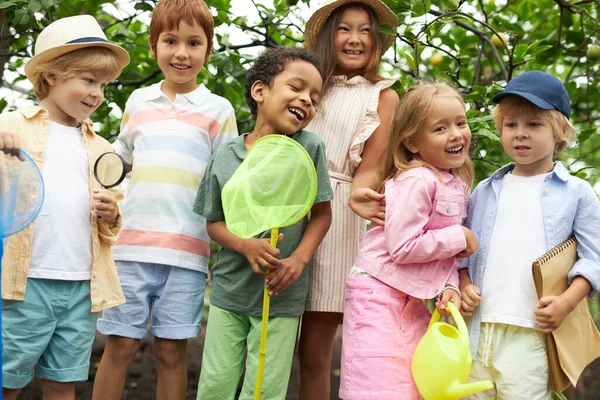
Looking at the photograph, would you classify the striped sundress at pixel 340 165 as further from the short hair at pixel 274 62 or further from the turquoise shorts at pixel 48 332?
the turquoise shorts at pixel 48 332

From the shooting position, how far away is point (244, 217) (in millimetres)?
2033

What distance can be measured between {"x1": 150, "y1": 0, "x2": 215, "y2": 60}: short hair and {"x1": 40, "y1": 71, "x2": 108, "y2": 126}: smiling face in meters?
0.34

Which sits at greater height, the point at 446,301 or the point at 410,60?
the point at 410,60

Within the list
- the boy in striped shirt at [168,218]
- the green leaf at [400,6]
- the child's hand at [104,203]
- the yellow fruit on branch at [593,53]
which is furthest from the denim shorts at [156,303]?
the yellow fruit on branch at [593,53]

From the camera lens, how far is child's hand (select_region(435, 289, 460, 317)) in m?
2.20

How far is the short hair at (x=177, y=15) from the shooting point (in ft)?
8.64

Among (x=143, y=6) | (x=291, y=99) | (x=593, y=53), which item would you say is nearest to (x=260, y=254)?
(x=291, y=99)

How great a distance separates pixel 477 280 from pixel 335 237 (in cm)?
52

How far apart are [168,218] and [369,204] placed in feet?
2.32

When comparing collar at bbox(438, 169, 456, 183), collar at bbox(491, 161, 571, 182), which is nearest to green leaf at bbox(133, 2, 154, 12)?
collar at bbox(438, 169, 456, 183)

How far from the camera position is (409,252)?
7.23ft

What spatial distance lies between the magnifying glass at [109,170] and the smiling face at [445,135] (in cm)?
96

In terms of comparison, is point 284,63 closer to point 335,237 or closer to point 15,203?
point 335,237

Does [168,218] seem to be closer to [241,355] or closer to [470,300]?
[241,355]
